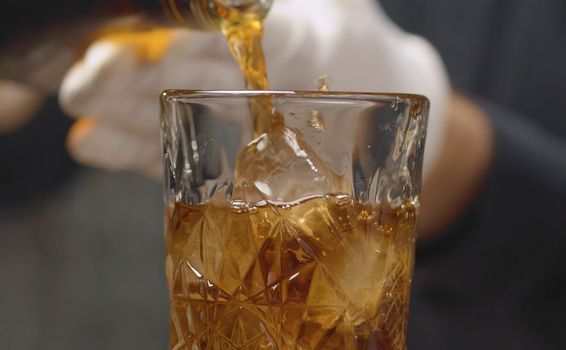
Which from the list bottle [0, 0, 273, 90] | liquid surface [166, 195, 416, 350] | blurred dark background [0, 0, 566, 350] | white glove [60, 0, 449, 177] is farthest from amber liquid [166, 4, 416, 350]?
blurred dark background [0, 0, 566, 350]

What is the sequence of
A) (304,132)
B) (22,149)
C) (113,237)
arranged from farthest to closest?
(113,237), (22,149), (304,132)

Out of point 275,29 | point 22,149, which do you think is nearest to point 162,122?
point 275,29

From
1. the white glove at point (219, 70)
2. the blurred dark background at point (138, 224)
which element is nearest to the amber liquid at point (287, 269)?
the white glove at point (219, 70)

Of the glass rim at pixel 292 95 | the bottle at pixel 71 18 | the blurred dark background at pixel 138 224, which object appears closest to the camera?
the glass rim at pixel 292 95

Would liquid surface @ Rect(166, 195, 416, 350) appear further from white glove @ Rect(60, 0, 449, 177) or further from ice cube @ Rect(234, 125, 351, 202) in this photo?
white glove @ Rect(60, 0, 449, 177)

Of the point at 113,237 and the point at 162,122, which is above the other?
the point at 162,122

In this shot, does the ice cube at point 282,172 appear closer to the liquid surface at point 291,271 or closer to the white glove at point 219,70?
the liquid surface at point 291,271

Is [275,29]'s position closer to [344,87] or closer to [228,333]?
[344,87]
